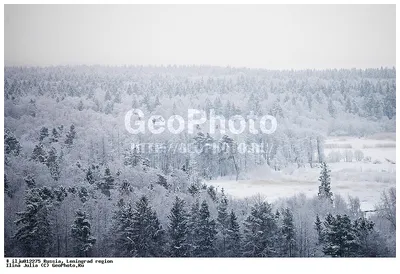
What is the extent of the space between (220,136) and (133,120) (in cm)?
318

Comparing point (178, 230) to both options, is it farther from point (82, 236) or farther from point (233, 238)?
point (82, 236)

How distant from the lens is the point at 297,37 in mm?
17094

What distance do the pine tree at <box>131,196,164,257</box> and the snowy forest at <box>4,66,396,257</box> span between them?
0.04 meters

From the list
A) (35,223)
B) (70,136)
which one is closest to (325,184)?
(70,136)

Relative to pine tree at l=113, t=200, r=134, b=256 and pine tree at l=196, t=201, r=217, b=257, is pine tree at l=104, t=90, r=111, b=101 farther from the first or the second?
pine tree at l=196, t=201, r=217, b=257

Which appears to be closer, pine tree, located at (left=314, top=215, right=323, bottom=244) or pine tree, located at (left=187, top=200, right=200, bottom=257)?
pine tree, located at (left=187, top=200, right=200, bottom=257)

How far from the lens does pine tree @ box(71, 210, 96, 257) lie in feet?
48.2

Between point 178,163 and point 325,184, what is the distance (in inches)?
209

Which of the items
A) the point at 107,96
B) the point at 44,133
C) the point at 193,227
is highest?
the point at 107,96

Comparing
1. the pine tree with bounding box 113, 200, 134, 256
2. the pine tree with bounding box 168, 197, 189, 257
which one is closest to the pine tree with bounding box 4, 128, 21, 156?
the pine tree with bounding box 113, 200, 134, 256

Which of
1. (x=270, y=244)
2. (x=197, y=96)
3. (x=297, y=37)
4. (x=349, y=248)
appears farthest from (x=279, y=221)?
(x=297, y=37)

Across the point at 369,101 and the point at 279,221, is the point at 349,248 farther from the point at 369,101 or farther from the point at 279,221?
the point at 369,101

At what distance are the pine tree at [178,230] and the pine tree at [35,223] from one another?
13.1 ft

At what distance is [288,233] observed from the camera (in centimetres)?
1543
